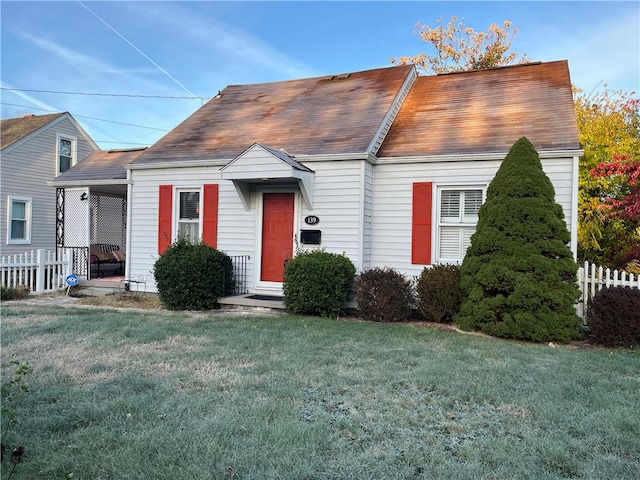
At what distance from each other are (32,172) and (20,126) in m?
2.42

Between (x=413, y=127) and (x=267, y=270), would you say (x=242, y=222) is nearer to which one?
(x=267, y=270)

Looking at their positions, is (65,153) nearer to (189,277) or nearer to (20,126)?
(20,126)

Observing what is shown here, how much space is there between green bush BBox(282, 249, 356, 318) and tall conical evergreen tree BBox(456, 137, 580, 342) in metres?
2.10

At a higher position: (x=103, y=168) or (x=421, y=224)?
(x=103, y=168)

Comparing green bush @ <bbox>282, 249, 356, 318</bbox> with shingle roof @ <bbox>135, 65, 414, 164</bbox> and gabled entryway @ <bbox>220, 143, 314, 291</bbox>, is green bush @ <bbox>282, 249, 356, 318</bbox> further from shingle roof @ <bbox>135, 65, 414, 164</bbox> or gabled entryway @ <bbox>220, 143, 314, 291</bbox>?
shingle roof @ <bbox>135, 65, 414, 164</bbox>

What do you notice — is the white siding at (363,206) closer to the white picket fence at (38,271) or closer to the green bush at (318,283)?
the green bush at (318,283)

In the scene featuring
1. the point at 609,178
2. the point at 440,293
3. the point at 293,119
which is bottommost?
the point at 440,293

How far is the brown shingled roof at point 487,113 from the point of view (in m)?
8.25

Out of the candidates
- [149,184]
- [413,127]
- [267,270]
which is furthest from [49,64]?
[413,127]

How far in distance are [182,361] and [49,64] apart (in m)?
11.2

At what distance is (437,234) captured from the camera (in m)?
8.48

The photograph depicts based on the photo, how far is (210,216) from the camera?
9.81 metres

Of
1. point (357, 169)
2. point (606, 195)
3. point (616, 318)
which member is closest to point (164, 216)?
point (357, 169)

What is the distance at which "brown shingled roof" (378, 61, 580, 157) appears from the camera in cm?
825
